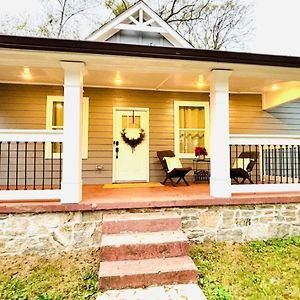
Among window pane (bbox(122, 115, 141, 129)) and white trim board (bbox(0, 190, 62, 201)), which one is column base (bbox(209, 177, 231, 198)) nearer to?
→ white trim board (bbox(0, 190, 62, 201))

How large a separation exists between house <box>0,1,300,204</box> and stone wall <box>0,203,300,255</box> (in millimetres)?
322

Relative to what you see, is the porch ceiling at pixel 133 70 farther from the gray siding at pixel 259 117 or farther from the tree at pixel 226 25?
the tree at pixel 226 25

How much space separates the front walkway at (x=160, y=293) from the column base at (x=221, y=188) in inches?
64.1

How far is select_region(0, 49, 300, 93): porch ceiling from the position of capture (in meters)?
3.86

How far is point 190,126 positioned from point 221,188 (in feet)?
9.51

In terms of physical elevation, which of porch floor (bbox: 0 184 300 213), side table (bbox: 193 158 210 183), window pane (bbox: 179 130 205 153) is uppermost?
window pane (bbox: 179 130 205 153)

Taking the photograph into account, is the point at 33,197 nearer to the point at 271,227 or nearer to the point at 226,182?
the point at 226,182

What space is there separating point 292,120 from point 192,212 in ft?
16.1

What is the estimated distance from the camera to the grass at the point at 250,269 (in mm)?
2900

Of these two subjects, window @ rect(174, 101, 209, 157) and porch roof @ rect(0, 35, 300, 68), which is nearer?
porch roof @ rect(0, 35, 300, 68)

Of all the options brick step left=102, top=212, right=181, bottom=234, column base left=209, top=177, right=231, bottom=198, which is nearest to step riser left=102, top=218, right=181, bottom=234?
brick step left=102, top=212, right=181, bottom=234

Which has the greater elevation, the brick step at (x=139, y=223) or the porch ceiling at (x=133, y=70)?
the porch ceiling at (x=133, y=70)

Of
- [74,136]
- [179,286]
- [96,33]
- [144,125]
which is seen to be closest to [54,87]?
[96,33]

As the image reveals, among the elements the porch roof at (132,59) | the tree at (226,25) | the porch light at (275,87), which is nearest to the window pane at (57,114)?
the porch roof at (132,59)
